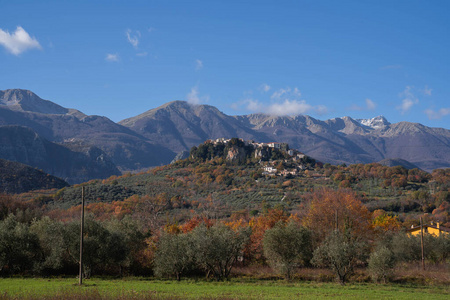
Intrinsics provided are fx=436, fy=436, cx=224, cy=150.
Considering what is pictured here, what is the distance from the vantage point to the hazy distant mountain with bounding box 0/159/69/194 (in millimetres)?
142625

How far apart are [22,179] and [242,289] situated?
138034 millimetres

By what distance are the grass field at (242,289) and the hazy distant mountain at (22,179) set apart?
11925 centimetres

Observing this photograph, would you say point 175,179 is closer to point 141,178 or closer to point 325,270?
point 141,178

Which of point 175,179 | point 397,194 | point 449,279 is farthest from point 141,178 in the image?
point 449,279

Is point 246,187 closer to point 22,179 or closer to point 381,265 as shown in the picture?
point 22,179

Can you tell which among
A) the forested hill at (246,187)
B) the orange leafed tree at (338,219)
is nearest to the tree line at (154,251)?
the orange leafed tree at (338,219)

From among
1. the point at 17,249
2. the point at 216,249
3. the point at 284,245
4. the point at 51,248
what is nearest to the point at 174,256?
the point at 216,249

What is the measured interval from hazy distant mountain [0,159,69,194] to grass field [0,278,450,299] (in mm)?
119254

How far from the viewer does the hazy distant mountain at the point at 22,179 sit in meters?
143

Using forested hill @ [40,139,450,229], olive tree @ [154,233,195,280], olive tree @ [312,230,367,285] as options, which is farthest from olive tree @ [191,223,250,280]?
forested hill @ [40,139,450,229]

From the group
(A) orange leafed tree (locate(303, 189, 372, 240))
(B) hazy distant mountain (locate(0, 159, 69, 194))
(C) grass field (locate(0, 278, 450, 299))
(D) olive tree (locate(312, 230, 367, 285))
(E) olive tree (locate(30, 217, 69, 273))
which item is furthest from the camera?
(B) hazy distant mountain (locate(0, 159, 69, 194))

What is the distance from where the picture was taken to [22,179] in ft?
492

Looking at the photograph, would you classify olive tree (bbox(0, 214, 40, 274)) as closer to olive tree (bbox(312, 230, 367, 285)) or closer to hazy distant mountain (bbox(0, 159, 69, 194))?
olive tree (bbox(312, 230, 367, 285))

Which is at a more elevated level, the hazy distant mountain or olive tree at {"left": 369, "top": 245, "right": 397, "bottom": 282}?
the hazy distant mountain
